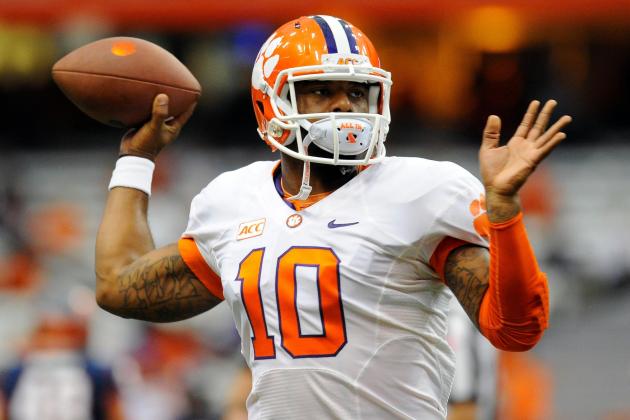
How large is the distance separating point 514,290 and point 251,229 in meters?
0.77

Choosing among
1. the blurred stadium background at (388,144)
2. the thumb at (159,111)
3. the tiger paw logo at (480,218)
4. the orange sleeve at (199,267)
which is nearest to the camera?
the tiger paw logo at (480,218)

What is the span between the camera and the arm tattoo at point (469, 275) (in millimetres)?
2914

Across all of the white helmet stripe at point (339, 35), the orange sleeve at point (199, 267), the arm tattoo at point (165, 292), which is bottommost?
the arm tattoo at point (165, 292)

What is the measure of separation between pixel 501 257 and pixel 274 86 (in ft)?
2.75

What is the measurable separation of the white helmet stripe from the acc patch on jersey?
48 cm

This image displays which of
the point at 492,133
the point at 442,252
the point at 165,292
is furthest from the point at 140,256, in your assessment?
the point at 492,133

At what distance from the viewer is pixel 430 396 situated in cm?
306

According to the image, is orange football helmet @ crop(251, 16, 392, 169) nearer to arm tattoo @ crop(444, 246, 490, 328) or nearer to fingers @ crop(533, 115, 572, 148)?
arm tattoo @ crop(444, 246, 490, 328)

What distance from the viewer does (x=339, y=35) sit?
10.7 ft

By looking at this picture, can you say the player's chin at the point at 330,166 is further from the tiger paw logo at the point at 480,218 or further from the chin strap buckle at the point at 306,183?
the tiger paw logo at the point at 480,218

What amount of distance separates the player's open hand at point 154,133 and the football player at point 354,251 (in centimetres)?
38

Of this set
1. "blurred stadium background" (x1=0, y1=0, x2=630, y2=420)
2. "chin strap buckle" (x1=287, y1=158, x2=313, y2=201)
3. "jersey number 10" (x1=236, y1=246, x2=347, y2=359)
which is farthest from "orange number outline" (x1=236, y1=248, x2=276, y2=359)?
"blurred stadium background" (x1=0, y1=0, x2=630, y2=420)

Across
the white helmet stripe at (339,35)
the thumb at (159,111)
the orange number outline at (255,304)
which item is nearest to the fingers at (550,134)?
the white helmet stripe at (339,35)

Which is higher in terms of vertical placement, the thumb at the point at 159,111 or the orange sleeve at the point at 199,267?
the thumb at the point at 159,111
